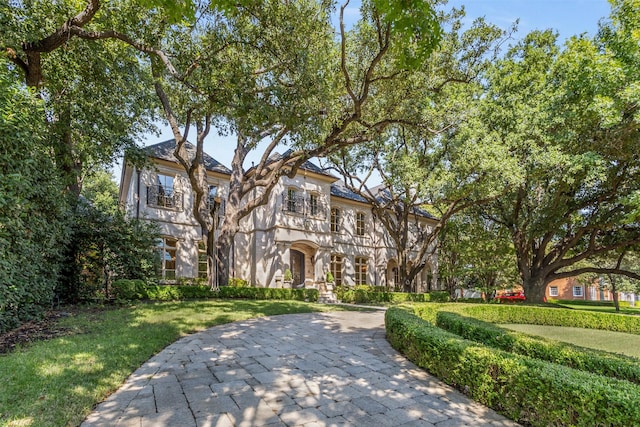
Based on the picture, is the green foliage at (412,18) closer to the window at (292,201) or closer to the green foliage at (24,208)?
the green foliage at (24,208)

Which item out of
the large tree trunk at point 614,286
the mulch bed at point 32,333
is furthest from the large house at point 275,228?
the large tree trunk at point 614,286

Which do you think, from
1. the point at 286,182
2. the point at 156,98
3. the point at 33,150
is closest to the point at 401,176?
the point at 286,182

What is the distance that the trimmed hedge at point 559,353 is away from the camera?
14.6 ft

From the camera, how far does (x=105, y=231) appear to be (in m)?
10.4

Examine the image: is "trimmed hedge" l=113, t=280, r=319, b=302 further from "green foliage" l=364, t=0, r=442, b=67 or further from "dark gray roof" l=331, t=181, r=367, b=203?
"green foliage" l=364, t=0, r=442, b=67

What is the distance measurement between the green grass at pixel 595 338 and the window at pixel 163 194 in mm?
15506

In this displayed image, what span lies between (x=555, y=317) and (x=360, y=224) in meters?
12.9

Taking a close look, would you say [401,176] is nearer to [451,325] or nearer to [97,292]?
[451,325]

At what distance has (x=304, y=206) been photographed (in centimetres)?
1939

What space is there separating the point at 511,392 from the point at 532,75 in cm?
1496

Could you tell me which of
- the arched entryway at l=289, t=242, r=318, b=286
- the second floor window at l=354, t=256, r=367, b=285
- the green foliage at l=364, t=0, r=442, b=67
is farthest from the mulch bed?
the second floor window at l=354, t=256, r=367, b=285

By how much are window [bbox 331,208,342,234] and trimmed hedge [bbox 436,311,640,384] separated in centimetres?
1431

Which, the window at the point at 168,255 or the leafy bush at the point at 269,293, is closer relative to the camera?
the leafy bush at the point at 269,293

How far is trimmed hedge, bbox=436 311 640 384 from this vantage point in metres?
4.44
